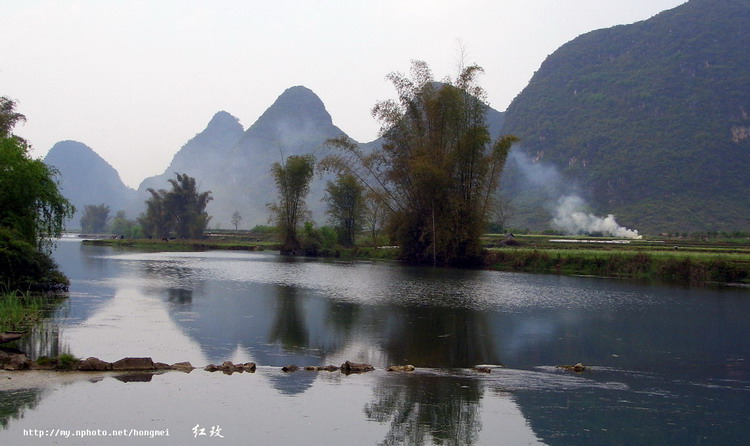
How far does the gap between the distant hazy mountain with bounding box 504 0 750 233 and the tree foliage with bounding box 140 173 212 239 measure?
64243mm

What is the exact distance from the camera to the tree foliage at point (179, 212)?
4099 inches

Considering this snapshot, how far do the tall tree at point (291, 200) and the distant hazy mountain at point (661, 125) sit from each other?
62142 millimetres

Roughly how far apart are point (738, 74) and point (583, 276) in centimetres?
14326

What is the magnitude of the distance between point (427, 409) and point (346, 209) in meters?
66.6

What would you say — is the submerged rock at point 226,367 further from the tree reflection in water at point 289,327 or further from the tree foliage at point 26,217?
the tree foliage at point 26,217

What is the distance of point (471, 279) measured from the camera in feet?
133

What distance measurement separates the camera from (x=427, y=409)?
12414 millimetres

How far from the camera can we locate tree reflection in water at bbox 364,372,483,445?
11055 mm

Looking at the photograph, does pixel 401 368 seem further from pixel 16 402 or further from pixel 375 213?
pixel 375 213

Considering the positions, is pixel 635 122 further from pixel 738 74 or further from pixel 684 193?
pixel 684 193

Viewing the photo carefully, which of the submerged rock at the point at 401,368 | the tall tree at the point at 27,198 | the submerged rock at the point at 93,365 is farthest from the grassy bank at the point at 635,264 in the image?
the submerged rock at the point at 93,365

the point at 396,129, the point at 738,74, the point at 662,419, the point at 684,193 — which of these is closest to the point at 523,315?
the point at 662,419

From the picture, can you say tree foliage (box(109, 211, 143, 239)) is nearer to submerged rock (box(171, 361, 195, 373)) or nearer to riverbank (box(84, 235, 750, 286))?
riverbank (box(84, 235, 750, 286))

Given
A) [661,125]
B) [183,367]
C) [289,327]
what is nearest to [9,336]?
[183,367]
